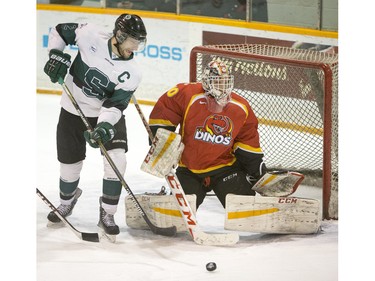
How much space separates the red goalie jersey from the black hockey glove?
17.6 inches

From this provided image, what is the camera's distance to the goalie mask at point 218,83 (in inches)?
186

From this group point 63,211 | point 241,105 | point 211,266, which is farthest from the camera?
point 63,211

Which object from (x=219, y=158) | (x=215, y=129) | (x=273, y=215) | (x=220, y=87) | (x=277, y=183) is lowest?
(x=273, y=215)

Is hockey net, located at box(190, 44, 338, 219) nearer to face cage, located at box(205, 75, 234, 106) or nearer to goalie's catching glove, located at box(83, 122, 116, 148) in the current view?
face cage, located at box(205, 75, 234, 106)

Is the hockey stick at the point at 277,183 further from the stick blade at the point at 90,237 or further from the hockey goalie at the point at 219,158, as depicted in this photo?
the stick blade at the point at 90,237

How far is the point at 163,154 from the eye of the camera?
478 cm

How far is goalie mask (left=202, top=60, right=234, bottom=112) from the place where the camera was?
4734mm

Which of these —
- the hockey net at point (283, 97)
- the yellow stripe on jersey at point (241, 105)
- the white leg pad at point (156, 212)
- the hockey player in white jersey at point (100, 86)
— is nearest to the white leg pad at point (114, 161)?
the hockey player in white jersey at point (100, 86)

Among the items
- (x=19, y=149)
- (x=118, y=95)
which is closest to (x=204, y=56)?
(x=118, y=95)

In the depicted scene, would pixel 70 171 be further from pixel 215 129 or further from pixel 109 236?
pixel 215 129

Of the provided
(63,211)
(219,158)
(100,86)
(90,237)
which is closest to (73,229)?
(90,237)

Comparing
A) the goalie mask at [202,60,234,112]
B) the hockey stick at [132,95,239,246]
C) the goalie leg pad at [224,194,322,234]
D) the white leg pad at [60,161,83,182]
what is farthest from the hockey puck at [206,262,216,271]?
the white leg pad at [60,161,83,182]

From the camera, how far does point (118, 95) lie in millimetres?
4684

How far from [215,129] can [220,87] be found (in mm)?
200
